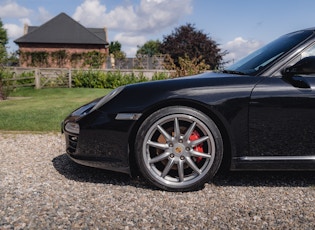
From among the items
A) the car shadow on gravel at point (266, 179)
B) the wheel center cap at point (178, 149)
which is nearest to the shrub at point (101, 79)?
the car shadow on gravel at point (266, 179)

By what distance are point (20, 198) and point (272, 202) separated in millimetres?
2034

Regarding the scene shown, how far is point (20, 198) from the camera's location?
287 cm

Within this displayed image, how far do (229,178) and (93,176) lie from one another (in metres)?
1.35

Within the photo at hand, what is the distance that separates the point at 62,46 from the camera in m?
44.2

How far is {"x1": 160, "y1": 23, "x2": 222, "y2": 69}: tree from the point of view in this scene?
3862 centimetres

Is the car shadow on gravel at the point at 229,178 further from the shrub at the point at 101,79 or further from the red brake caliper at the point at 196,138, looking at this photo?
the shrub at the point at 101,79

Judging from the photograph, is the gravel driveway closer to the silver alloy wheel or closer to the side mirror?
the silver alloy wheel

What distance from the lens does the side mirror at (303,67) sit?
Answer: 2.89 m

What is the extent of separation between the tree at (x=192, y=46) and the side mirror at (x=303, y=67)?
3547cm

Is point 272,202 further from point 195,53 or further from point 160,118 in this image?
point 195,53

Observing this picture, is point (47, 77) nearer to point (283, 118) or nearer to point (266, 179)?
point (266, 179)

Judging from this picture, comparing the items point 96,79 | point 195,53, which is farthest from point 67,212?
point 195,53

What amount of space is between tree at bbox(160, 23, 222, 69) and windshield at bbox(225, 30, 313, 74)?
114ft

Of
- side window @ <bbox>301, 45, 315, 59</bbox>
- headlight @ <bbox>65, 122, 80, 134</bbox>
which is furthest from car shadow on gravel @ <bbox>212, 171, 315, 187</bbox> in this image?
headlight @ <bbox>65, 122, 80, 134</bbox>
